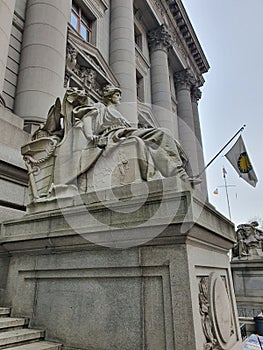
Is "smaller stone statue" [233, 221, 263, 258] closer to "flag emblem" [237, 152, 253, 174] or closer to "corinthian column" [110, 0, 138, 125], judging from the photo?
"flag emblem" [237, 152, 253, 174]

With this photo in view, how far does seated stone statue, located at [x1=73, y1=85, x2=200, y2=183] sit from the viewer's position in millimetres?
4480

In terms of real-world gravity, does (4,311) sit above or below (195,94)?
below

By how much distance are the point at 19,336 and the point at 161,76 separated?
22890 millimetres

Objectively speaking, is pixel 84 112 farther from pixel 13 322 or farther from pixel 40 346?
pixel 40 346

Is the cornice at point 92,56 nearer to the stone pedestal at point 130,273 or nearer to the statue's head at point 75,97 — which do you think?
the statue's head at point 75,97

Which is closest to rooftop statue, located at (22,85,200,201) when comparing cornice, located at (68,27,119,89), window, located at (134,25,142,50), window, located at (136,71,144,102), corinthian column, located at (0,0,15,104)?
corinthian column, located at (0,0,15,104)

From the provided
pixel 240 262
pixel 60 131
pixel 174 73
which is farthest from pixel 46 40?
pixel 174 73

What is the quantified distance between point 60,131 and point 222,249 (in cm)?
413

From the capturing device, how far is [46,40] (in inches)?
→ 415

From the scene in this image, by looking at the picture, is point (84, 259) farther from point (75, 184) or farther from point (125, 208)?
point (75, 184)

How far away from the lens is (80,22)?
55.6 ft

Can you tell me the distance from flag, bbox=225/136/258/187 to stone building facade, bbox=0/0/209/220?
6490mm

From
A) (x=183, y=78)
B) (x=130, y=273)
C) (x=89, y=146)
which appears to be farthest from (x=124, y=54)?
(x=130, y=273)

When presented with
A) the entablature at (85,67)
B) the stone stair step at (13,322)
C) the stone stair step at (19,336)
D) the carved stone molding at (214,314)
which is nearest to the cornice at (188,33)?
the entablature at (85,67)
